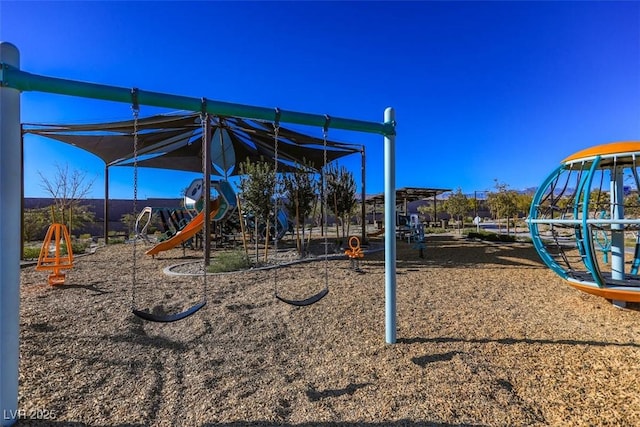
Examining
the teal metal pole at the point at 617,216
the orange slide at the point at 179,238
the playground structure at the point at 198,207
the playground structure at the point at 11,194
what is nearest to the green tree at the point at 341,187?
the playground structure at the point at 198,207

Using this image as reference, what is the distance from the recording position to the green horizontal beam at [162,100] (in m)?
2.11

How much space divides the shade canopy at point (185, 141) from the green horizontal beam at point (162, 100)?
18.1 feet

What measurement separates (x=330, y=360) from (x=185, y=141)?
441 inches

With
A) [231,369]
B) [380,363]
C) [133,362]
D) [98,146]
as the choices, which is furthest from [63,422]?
[98,146]

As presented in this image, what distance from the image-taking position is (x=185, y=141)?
39.8 feet

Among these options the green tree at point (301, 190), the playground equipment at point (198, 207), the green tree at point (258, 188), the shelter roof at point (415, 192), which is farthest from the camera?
the shelter roof at point (415, 192)

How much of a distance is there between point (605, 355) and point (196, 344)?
150 inches

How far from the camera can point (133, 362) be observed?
2881 millimetres

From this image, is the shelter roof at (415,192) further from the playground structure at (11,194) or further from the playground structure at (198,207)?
the playground structure at (11,194)

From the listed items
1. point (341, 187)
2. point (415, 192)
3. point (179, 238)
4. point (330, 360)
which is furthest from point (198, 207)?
point (415, 192)

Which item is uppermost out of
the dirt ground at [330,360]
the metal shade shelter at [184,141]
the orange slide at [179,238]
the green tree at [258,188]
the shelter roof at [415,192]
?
the metal shade shelter at [184,141]

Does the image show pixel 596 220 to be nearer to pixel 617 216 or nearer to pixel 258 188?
pixel 617 216

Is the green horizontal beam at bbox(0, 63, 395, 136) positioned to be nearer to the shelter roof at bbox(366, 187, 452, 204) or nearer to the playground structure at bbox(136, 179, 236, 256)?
the playground structure at bbox(136, 179, 236, 256)

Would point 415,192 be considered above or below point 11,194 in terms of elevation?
above
